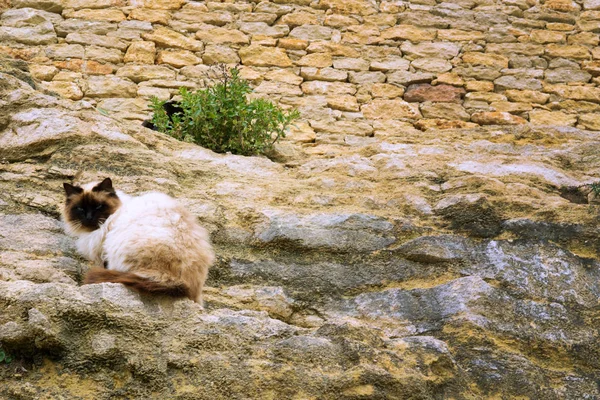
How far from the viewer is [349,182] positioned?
4914 mm

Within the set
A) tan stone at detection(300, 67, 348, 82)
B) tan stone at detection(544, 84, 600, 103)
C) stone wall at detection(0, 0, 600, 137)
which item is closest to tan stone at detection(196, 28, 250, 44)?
stone wall at detection(0, 0, 600, 137)

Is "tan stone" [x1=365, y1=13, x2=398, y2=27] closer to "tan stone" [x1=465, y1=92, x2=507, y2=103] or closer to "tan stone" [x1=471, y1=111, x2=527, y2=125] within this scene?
"tan stone" [x1=465, y1=92, x2=507, y2=103]

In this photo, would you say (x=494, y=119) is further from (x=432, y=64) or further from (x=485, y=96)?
(x=432, y=64)

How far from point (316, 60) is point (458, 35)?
5.64ft

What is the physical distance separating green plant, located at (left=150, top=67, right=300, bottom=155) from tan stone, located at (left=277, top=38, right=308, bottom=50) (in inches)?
74.7

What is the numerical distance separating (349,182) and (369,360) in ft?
7.17

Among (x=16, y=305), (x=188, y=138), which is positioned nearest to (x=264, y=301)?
(x=16, y=305)

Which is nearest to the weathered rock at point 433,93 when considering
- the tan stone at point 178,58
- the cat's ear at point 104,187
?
the tan stone at point 178,58

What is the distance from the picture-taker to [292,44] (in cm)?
772

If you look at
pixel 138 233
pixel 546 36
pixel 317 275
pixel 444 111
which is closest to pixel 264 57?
pixel 444 111

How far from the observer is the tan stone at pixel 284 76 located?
7301mm

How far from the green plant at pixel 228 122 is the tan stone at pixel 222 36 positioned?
1774 millimetres

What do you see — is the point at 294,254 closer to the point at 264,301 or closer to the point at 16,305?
the point at 264,301

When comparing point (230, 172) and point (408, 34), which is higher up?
point (408, 34)
